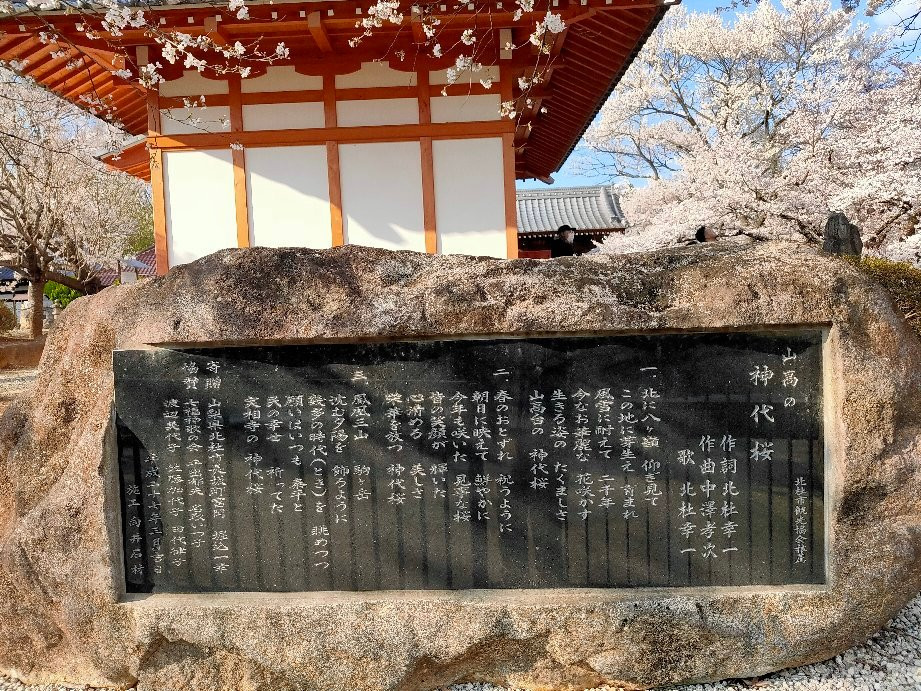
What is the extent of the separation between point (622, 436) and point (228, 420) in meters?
1.85

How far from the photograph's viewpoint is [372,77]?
749 cm

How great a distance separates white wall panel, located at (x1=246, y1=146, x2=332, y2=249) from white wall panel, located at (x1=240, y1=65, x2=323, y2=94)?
68 centimetres

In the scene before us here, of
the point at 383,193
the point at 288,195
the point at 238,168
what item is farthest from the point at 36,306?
the point at 383,193

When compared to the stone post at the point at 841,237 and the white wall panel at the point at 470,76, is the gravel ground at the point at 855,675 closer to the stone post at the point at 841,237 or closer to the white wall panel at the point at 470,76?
the stone post at the point at 841,237

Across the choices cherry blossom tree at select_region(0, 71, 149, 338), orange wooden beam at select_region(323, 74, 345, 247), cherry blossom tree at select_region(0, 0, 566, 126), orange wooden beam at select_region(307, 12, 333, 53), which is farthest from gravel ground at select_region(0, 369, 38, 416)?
orange wooden beam at select_region(307, 12, 333, 53)

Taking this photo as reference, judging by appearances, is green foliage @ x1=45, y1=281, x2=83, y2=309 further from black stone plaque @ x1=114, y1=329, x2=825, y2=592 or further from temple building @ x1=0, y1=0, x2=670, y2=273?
black stone plaque @ x1=114, y1=329, x2=825, y2=592

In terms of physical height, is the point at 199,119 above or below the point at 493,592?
above

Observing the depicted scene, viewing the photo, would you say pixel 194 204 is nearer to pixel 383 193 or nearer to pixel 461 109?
pixel 383 193

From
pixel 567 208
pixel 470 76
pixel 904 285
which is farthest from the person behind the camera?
pixel 567 208

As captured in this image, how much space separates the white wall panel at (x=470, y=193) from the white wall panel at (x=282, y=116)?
1.48 metres

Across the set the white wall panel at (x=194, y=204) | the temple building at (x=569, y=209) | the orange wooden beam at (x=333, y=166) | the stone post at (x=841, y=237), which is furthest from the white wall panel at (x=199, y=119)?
the temple building at (x=569, y=209)

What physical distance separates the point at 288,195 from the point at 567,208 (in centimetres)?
1962

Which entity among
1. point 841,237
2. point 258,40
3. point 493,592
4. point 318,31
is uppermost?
point 318,31

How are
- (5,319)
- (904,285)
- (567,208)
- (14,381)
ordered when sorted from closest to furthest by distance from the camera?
(904,285)
(14,381)
(5,319)
(567,208)
